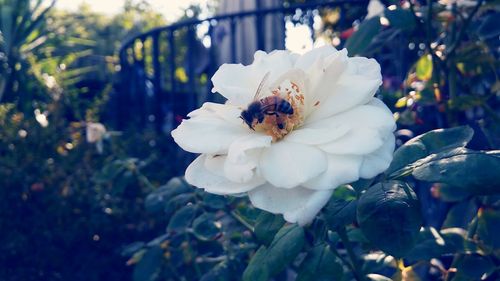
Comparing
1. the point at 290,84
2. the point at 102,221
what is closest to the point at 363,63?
the point at 290,84

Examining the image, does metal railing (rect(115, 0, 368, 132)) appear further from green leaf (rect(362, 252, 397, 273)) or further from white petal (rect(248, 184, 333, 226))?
white petal (rect(248, 184, 333, 226))

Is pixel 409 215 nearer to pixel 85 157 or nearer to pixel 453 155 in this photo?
pixel 453 155

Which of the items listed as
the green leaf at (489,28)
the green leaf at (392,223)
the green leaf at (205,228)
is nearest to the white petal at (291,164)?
the green leaf at (392,223)

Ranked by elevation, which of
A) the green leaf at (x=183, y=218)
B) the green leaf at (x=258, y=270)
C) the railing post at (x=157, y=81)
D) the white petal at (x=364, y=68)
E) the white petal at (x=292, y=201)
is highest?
the white petal at (x=364, y=68)

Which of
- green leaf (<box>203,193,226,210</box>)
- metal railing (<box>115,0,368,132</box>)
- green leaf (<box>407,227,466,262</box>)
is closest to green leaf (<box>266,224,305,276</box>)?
green leaf (<box>407,227,466,262</box>)

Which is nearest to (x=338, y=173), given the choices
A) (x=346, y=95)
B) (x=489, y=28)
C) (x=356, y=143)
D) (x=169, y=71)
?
(x=356, y=143)

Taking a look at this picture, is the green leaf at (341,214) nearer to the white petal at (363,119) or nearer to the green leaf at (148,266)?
the white petal at (363,119)
